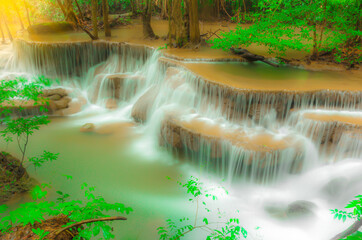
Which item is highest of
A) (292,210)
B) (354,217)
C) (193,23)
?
(193,23)

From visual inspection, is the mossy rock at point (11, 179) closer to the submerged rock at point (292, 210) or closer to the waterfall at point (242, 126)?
the waterfall at point (242, 126)

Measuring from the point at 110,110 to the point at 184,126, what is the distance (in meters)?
4.03

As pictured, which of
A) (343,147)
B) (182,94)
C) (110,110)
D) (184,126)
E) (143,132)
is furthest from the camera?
(110,110)

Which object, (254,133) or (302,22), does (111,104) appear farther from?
(302,22)

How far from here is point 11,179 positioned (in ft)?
16.0

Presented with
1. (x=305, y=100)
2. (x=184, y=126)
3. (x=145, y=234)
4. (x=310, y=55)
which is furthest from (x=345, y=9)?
(x=145, y=234)

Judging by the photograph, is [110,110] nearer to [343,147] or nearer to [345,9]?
[343,147]

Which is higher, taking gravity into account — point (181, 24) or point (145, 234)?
point (181, 24)

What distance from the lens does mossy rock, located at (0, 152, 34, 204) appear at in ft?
15.5

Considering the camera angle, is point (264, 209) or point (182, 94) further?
point (182, 94)

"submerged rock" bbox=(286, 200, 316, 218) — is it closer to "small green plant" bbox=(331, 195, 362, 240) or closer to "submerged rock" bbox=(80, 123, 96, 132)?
Answer: "small green plant" bbox=(331, 195, 362, 240)

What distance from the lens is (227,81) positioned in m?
6.37

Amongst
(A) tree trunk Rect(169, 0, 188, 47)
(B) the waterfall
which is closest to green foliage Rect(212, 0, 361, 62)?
(B) the waterfall

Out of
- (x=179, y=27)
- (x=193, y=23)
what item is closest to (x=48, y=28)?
(x=179, y=27)
